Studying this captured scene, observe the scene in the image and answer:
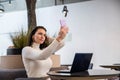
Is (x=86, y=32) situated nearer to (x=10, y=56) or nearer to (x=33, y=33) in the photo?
(x=10, y=56)

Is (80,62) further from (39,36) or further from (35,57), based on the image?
(39,36)

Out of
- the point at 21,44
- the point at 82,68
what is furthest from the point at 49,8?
the point at 82,68

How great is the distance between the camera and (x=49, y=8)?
952 cm

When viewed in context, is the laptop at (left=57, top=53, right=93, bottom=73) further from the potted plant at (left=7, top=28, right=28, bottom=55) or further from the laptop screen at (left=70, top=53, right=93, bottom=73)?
the potted plant at (left=7, top=28, right=28, bottom=55)

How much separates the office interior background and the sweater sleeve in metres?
5.82

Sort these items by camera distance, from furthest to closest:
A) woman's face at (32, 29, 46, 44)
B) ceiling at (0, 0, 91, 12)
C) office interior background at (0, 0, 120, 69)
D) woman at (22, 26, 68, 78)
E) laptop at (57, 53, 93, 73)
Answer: ceiling at (0, 0, 91, 12) < office interior background at (0, 0, 120, 69) < woman's face at (32, 29, 46, 44) < woman at (22, 26, 68, 78) < laptop at (57, 53, 93, 73)

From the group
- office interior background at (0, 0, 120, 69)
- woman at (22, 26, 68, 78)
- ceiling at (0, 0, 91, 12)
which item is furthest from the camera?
ceiling at (0, 0, 91, 12)

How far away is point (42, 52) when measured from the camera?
2328 mm

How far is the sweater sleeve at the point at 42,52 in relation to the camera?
2.25 metres

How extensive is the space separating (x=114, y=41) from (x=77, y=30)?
55.4 inches

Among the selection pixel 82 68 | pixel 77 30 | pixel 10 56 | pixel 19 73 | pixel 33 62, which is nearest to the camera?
pixel 82 68

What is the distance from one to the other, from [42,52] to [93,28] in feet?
20.9

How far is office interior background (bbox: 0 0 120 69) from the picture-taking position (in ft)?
26.8

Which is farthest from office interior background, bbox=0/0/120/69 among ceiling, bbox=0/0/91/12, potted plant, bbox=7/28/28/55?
potted plant, bbox=7/28/28/55
